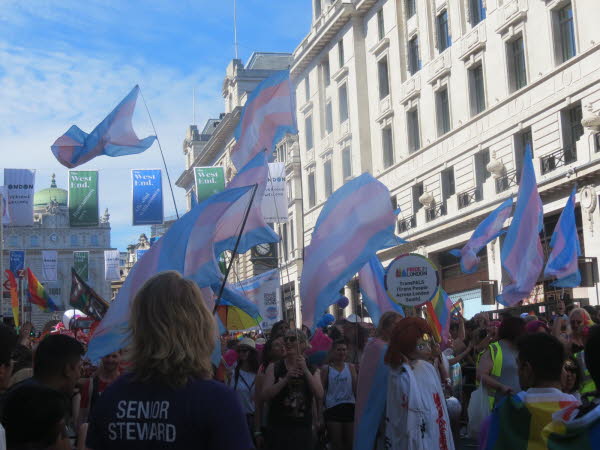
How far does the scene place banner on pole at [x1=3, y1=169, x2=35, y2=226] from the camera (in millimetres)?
30656

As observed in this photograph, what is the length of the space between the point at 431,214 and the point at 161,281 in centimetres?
2903

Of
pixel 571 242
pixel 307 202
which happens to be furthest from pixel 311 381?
pixel 307 202

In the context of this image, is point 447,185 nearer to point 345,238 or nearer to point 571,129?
point 571,129

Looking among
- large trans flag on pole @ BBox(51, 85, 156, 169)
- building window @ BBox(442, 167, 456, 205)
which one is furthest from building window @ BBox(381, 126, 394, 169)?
large trans flag on pole @ BBox(51, 85, 156, 169)

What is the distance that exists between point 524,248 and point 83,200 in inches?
779

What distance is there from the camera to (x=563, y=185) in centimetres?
2339

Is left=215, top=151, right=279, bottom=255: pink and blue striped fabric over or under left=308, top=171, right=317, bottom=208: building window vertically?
under

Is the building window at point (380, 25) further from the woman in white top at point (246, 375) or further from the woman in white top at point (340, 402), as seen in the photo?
the woman in white top at point (340, 402)

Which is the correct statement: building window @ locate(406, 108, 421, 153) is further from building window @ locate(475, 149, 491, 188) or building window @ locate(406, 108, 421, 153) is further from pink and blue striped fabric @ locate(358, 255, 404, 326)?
pink and blue striped fabric @ locate(358, 255, 404, 326)

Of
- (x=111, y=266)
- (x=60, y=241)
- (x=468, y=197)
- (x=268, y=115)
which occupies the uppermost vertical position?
(x=60, y=241)

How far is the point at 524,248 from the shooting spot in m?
13.1

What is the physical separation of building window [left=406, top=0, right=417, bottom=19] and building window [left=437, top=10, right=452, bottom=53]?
2.01 m

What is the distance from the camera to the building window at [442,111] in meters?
31.2

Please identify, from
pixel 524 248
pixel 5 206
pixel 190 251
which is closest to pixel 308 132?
pixel 5 206
